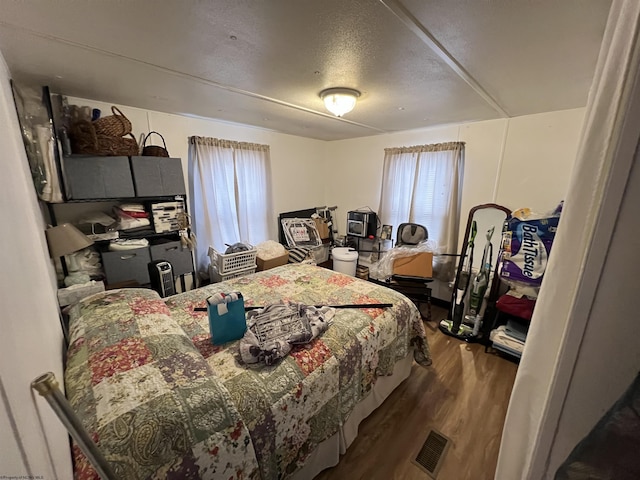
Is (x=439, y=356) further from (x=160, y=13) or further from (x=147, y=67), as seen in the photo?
(x=147, y=67)

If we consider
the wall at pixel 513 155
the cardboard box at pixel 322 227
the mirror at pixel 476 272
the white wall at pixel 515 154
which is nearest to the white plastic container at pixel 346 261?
the cardboard box at pixel 322 227

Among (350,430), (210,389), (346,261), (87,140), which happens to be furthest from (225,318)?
(346,261)

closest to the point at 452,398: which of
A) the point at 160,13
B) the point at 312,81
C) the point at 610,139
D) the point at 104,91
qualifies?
the point at 610,139

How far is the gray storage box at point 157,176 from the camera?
2.27 meters

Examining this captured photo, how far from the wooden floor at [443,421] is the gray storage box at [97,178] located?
103 inches

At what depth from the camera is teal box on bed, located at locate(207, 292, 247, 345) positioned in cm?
135

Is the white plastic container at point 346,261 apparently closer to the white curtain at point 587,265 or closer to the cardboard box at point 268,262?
the cardboard box at point 268,262

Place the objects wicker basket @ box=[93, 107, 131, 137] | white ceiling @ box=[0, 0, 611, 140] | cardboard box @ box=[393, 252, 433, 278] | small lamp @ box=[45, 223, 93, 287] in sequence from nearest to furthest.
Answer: white ceiling @ box=[0, 0, 611, 140] → small lamp @ box=[45, 223, 93, 287] → wicker basket @ box=[93, 107, 131, 137] → cardboard box @ box=[393, 252, 433, 278]

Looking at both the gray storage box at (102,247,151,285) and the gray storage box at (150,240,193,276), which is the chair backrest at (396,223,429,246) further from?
the gray storage box at (102,247,151,285)

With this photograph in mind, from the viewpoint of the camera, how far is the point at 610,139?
1.56 feet

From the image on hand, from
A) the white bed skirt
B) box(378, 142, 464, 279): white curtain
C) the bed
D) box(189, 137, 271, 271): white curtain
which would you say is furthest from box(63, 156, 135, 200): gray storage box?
box(378, 142, 464, 279): white curtain

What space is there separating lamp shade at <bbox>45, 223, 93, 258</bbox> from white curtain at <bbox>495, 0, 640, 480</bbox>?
2421 mm

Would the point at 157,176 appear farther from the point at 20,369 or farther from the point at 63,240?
the point at 20,369

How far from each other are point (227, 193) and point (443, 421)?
3188 millimetres
